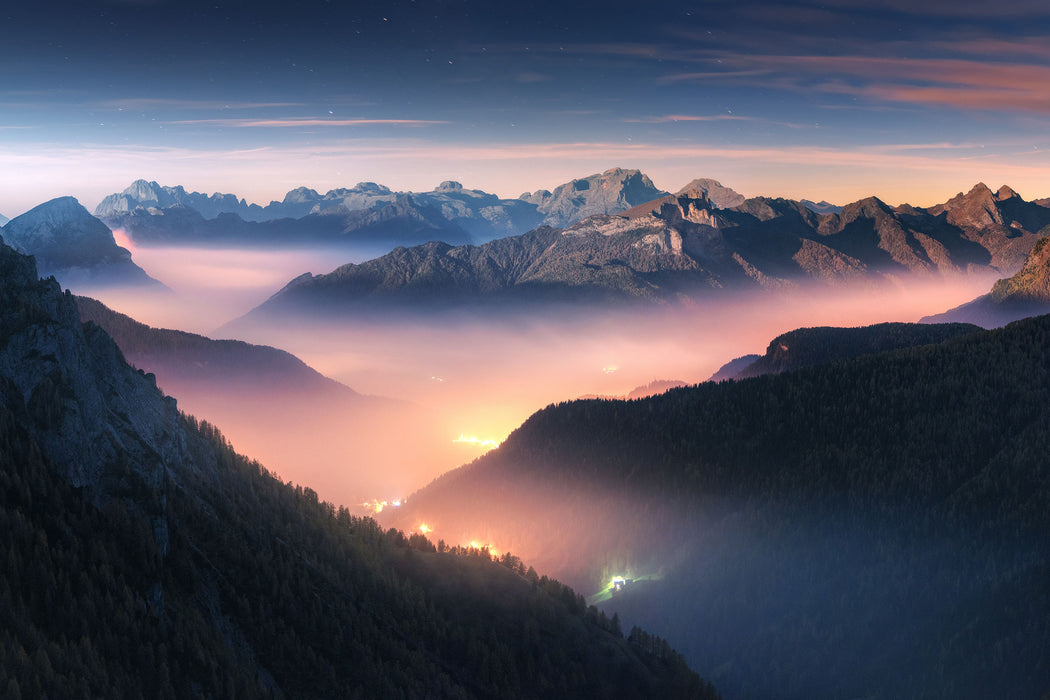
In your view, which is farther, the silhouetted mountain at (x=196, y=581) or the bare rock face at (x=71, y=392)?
the bare rock face at (x=71, y=392)

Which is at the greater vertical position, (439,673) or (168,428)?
(168,428)

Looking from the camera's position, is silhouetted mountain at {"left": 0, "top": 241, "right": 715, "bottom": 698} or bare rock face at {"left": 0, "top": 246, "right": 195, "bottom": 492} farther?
bare rock face at {"left": 0, "top": 246, "right": 195, "bottom": 492}

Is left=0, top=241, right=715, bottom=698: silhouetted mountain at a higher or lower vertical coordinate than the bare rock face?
lower

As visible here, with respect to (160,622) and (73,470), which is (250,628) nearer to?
(160,622)

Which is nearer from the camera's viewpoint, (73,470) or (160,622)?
(160,622)

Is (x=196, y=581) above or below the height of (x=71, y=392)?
below

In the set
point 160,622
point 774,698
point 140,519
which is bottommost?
point 774,698

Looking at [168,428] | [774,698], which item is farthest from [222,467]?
[774,698]

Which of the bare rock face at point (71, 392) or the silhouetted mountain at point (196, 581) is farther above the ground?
the bare rock face at point (71, 392)
